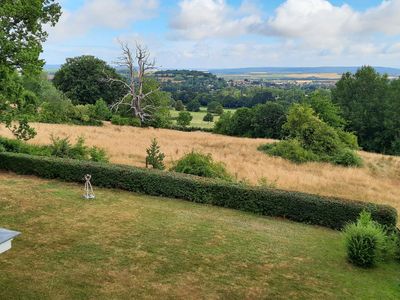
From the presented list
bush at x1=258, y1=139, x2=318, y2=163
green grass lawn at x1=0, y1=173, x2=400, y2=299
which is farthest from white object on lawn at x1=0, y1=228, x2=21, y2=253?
bush at x1=258, y1=139, x2=318, y2=163

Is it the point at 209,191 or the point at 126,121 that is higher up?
the point at 209,191

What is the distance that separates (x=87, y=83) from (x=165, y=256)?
53.1 metres

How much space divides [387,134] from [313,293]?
50.6 meters

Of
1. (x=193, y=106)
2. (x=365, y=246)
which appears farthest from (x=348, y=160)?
(x=193, y=106)

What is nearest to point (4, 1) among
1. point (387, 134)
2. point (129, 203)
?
point (129, 203)

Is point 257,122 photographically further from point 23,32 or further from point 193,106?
point 23,32

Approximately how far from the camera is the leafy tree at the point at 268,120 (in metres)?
58.2

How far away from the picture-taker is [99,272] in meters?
8.97

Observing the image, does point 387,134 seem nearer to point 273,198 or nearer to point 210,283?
point 273,198

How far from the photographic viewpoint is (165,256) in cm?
1012

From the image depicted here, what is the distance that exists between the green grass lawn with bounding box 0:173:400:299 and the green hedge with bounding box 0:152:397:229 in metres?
0.54

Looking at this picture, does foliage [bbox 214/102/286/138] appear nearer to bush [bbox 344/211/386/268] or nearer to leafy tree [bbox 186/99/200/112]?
leafy tree [bbox 186/99/200/112]

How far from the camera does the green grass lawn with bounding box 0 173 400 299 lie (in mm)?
8461

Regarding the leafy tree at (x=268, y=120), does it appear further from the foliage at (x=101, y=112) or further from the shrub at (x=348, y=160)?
the shrub at (x=348, y=160)
